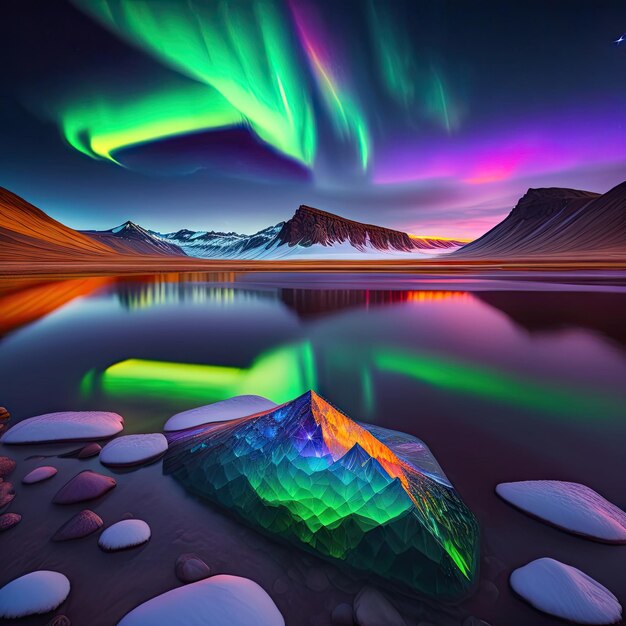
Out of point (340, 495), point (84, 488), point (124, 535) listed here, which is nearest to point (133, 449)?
point (84, 488)

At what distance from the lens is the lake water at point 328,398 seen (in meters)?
2.36

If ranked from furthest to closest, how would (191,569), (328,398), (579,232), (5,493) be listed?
(579,232), (328,398), (5,493), (191,569)

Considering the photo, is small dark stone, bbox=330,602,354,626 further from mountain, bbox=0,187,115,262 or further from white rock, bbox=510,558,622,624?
mountain, bbox=0,187,115,262

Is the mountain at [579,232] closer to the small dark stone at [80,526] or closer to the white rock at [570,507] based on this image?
the white rock at [570,507]

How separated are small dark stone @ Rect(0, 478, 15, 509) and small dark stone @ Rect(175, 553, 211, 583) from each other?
192 cm

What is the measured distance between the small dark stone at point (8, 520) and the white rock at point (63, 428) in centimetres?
140

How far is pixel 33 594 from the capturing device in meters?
2.07

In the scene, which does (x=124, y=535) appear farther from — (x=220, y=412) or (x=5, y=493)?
(x=220, y=412)

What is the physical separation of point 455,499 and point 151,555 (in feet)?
8.76

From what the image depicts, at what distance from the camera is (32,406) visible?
528 cm

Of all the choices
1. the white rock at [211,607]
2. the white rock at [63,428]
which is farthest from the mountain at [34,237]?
the white rock at [211,607]

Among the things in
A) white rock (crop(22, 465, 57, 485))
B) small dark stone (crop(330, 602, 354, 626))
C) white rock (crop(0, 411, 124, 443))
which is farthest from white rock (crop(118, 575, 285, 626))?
white rock (crop(0, 411, 124, 443))

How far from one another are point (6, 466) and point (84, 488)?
3.93ft

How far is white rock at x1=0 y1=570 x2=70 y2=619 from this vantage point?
199 cm
